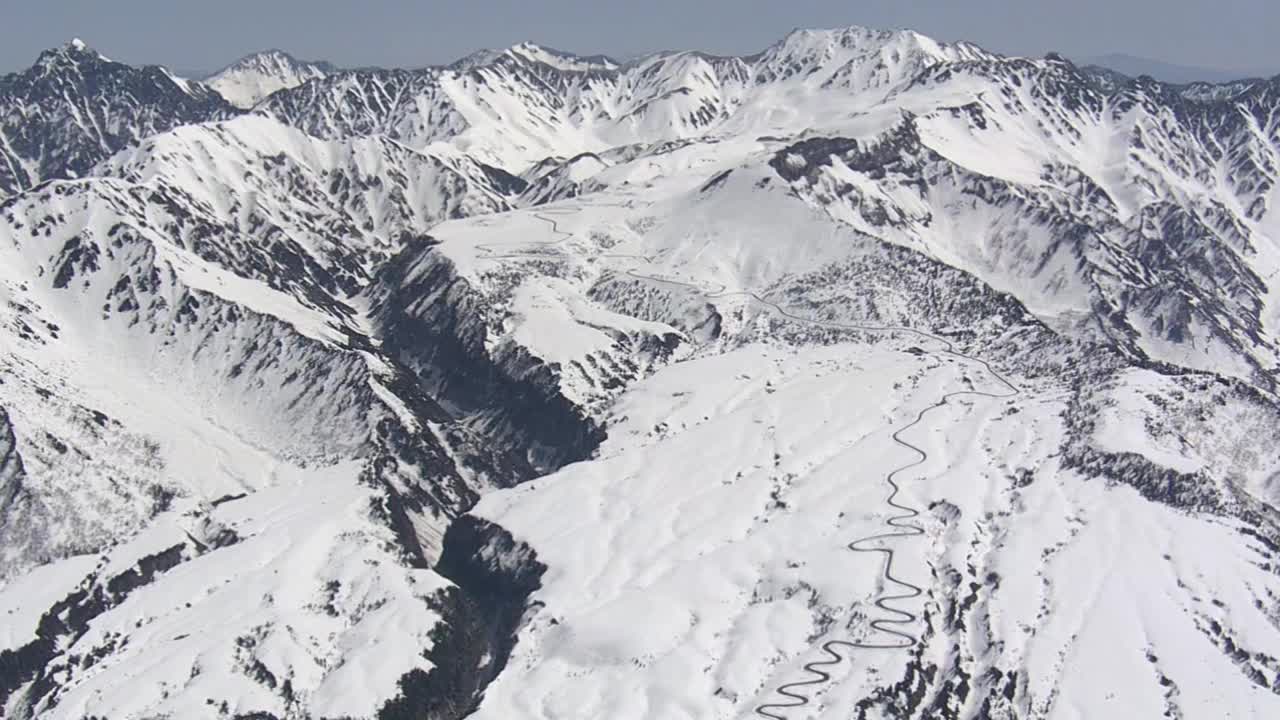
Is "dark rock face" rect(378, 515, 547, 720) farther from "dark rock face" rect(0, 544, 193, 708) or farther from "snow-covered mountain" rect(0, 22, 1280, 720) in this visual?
"dark rock face" rect(0, 544, 193, 708)

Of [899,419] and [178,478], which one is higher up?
[178,478]

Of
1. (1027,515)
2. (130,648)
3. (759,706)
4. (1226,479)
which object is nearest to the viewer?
(759,706)

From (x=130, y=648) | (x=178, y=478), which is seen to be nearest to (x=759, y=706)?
(x=130, y=648)

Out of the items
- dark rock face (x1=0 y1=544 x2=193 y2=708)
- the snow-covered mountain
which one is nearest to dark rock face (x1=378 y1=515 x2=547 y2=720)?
the snow-covered mountain

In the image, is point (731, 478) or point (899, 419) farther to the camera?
point (899, 419)

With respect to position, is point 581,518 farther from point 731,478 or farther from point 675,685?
point 675,685

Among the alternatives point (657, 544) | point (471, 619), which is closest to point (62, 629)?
point (471, 619)

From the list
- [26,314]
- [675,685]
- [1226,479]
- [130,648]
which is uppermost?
[26,314]

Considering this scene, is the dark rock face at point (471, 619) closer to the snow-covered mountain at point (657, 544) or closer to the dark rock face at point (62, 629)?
the snow-covered mountain at point (657, 544)

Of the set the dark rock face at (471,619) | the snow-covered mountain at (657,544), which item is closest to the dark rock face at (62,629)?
the snow-covered mountain at (657,544)

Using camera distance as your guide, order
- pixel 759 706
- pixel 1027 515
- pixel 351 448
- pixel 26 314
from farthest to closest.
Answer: pixel 26 314 < pixel 351 448 < pixel 1027 515 < pixel 759 706
